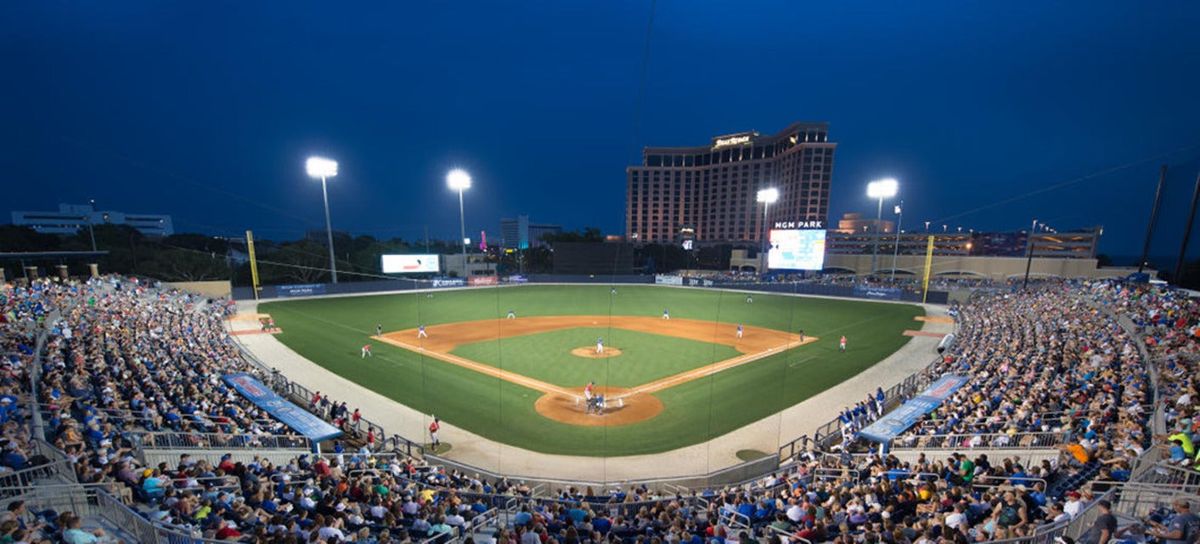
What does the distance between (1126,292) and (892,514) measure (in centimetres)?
3010

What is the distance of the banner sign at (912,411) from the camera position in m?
13.1

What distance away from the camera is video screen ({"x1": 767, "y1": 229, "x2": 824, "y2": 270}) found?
4875 cm

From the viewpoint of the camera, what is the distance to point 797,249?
165 ft

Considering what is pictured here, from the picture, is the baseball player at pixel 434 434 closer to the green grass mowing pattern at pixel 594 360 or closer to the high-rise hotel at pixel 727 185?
the green grass mowing pattern at pixel 594 360

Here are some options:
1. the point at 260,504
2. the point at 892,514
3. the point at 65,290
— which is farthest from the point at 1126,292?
the point at 65,290

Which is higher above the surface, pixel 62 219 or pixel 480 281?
pixel 62 219

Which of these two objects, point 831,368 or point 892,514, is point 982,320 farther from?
point 892,514

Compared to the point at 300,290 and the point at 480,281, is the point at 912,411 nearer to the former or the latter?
the point at 300,290

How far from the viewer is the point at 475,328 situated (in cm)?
3475

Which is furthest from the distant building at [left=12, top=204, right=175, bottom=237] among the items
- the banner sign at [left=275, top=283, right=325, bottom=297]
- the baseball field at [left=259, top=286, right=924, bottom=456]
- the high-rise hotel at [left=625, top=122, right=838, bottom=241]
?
the high-rise hotel at [left=625, top=122, right=838, bottom=241]

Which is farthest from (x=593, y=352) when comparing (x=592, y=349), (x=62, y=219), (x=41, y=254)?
(x=62, y=219)

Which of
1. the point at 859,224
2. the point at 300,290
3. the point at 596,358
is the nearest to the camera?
the point at 596,358

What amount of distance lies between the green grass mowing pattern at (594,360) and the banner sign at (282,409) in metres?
10.0

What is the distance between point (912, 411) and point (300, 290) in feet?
176
